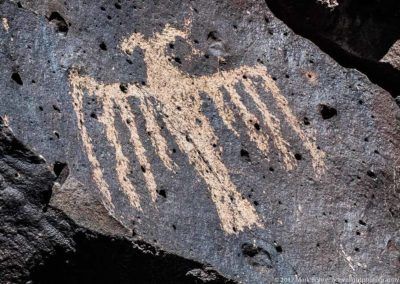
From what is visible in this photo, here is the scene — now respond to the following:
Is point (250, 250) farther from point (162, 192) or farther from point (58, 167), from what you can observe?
point (58, 167)

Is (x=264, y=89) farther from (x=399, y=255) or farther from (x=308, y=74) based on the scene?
(x=399, y=255)

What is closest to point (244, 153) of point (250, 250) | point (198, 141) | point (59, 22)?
point (198, 141)

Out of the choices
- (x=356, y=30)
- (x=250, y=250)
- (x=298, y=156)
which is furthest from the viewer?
(x=356, y=30)

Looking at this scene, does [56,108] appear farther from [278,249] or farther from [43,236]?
[278,249]

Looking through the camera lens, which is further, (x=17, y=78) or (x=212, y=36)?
(x=212, y=36)

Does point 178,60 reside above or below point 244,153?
above

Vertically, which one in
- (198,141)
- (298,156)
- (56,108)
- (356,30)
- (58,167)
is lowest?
(58,167)

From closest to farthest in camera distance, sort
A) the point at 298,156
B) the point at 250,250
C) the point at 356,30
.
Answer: the point at 250,250
the point at 298,156
the point at 356,30
